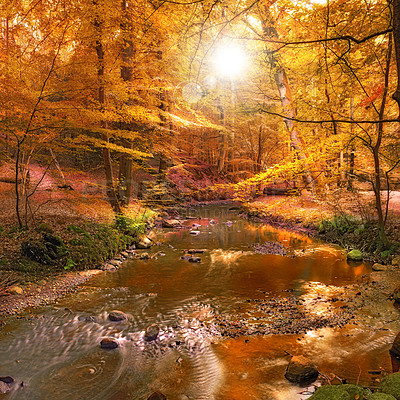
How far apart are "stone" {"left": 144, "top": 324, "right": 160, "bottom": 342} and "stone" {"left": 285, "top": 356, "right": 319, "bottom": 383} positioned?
6.79 ft

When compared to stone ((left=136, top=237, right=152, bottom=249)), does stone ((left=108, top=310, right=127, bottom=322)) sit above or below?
below

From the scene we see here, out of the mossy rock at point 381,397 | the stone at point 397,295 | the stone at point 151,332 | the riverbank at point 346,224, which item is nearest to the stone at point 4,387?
the stone at point 151,332

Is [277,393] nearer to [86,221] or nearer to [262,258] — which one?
[262,258]

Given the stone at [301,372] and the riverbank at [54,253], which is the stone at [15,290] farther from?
the stone at [301,372]

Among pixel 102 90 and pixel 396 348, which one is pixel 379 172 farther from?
pixel 102 90

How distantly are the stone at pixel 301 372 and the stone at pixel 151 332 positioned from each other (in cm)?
207

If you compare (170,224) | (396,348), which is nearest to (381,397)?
(396,348)

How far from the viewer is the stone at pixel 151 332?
4.42 meters

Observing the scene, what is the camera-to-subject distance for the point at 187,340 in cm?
441

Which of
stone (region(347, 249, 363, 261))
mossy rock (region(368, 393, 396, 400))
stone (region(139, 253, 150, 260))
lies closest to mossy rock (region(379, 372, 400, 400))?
mossy rock (region(368, 393, 396, 400))

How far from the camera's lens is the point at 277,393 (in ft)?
10.6

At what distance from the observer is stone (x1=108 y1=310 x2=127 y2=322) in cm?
500

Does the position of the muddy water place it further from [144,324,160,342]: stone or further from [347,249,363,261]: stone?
[347,249,363,261]: stone

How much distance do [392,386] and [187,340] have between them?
9.03 feet
